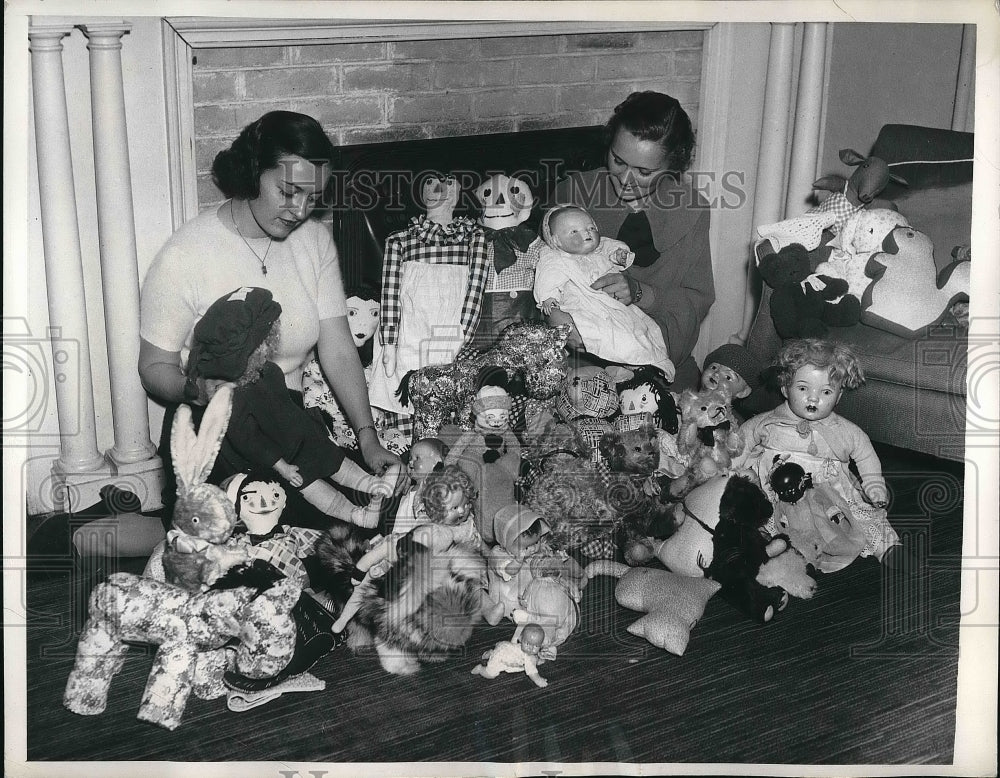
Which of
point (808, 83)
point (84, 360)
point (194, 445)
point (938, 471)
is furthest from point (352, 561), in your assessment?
point (808, 83)

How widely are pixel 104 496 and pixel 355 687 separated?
24.9 inches

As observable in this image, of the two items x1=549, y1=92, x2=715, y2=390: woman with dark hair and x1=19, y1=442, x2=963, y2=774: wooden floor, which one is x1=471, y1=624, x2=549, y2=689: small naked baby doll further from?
x1=549, y1=92, x2=715, y2=390: woman with dark hair

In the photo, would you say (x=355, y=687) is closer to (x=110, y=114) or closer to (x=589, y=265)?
(x=589, y=265)

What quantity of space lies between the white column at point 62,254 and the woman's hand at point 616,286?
1.01 metres

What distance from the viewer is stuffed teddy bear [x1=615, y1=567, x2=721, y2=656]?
74.2 inches

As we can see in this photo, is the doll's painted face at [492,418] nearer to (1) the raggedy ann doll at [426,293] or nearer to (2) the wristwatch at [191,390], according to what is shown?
(1) the raggedy ann doll at [426,293]

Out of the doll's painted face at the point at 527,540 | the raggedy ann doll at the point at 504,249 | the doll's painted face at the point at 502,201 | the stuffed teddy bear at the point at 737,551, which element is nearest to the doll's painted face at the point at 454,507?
the doll's painted face at the point at 527,540

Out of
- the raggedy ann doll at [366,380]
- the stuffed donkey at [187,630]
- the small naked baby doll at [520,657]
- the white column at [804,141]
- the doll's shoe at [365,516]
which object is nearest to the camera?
the stuffed donkey at [187,630]

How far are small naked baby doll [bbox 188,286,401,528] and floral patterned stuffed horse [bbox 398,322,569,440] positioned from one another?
0.15 metres

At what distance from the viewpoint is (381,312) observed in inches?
80.8

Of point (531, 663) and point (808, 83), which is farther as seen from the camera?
point (808, 83)

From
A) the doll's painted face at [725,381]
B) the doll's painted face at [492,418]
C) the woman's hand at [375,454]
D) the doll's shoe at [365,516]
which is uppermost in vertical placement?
the doll's painted face at [725,381]

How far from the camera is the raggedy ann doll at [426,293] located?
2.04 meters

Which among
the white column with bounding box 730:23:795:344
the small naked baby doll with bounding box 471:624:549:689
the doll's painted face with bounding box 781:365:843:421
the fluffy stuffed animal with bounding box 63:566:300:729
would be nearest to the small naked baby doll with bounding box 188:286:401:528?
the fluffy stuffed animal with bounding box 63:566:300:729
